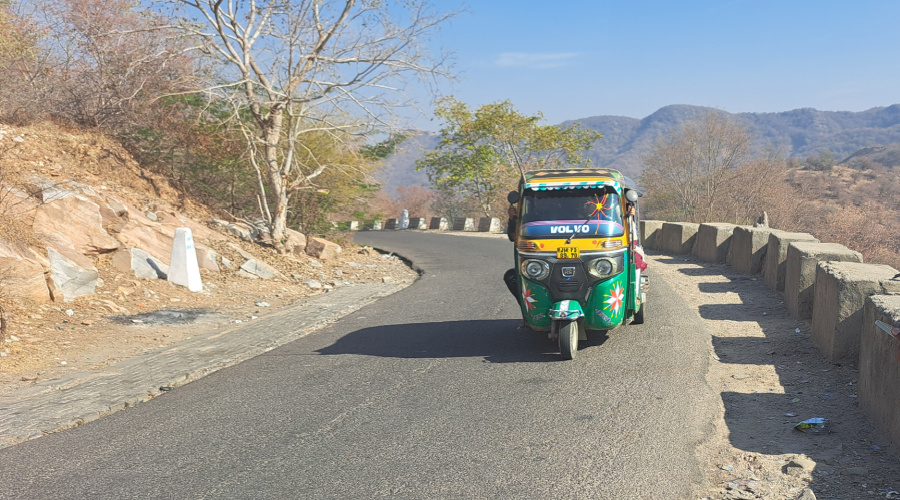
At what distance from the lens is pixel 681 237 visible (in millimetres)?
20359

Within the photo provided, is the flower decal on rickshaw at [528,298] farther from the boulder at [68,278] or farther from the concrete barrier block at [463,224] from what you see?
the concrete barrier block at [463,224]

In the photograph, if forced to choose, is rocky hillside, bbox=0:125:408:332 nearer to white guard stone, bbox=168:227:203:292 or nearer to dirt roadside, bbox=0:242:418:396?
dirt roadside, bbox=0:242:418:396

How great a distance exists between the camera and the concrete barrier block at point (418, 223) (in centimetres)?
4344

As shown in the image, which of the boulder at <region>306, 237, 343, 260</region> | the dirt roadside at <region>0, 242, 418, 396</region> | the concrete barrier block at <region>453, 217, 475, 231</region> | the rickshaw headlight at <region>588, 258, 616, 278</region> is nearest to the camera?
the rickshaw headlight at <region>588, 258, 616, 278</region>

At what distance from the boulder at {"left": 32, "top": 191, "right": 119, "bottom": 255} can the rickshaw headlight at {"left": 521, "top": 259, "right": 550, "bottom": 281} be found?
7.54 m

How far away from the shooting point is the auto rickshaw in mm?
8203

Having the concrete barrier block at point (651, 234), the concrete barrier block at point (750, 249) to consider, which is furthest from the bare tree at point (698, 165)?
the concrete barrier block at point (750, 249)

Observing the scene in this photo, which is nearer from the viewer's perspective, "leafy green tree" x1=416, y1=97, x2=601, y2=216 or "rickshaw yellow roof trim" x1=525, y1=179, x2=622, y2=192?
"rickshaw yellow roof trim" x1=525, y1=179, x2=622, y2=192

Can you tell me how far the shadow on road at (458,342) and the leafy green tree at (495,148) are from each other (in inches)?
1392

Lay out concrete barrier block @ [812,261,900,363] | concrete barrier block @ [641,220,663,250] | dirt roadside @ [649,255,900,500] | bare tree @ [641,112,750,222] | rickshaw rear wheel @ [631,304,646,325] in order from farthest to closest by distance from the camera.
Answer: bare tree @ [641,112,750,222] → concrete barrier block @ [641,220,663,250] → rickshaw rear wheel @ [631,304,646,325] → concrete barrier block @ [812,261,900,363] → dirt roadside @ [649,255,900,500]

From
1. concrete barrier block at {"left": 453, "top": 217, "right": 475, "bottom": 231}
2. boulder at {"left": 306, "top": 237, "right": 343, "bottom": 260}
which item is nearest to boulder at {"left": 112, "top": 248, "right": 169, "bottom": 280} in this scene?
boulder at {"left": 306, "top": 237, "right": 343, "bottom": 260}

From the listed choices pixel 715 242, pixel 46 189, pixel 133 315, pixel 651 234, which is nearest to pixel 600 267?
pixel 133 315

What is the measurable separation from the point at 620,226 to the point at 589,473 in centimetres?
422

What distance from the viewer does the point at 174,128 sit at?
18547mm
